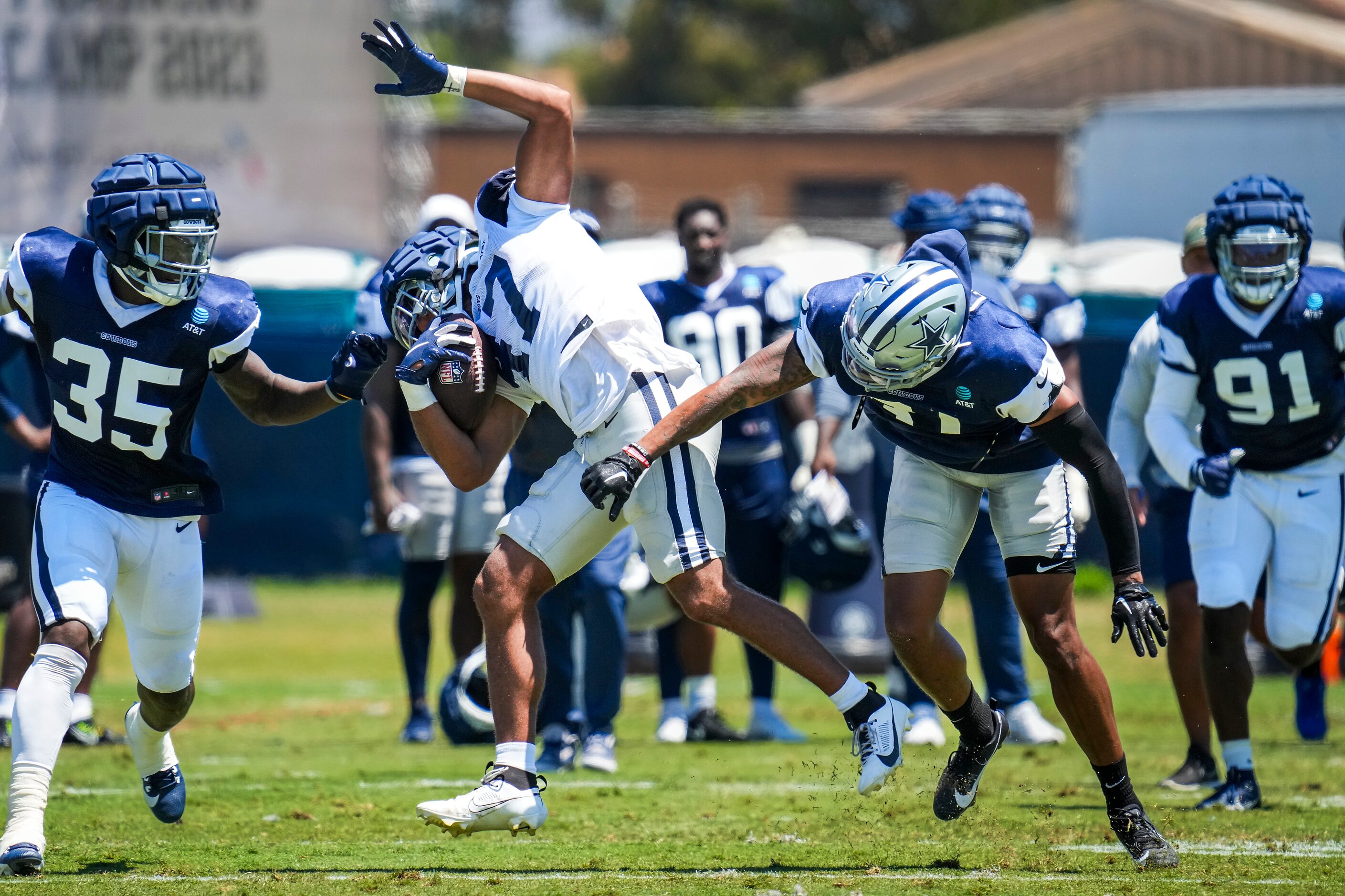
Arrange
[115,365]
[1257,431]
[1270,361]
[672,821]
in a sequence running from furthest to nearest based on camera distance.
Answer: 1. [1257,431]
2. [1270,361]
3. [672,821]
4. [115,365]

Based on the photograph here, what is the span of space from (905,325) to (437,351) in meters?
1.29

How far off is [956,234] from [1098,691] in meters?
1.35

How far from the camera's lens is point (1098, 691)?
15.9ft

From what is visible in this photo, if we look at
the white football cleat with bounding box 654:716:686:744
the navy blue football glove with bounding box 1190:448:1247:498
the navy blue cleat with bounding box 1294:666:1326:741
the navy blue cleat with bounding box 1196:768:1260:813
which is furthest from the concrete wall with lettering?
the navy blue cleat with bounding box 1196:768:1260:813

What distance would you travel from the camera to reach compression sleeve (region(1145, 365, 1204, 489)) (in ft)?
19.2

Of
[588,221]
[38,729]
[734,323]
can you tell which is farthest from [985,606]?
[38,729]

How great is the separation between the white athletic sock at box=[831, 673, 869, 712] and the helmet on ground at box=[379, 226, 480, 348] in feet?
5.11

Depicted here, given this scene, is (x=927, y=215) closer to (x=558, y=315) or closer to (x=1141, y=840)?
(x=558, y=315)

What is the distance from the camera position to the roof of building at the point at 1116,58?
28078 mm

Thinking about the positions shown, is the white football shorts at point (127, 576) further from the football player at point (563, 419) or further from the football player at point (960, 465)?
the football player at point (960, 465)

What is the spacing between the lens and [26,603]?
7195 mm

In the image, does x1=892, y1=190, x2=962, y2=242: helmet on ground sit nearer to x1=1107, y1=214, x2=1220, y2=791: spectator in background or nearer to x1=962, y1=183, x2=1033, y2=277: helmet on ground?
x1=962, y1=183, x2=1033, y2=277: helmet on ground

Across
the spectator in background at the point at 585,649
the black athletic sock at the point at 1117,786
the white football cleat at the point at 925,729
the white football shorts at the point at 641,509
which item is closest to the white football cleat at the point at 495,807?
the white football shorts at the point at 641,509

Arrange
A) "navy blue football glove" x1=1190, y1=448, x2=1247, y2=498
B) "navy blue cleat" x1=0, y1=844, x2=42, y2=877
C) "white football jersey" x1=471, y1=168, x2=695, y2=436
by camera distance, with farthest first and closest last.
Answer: "navy blue football glove" x1=1190, y1=448, x2=1247, y2=498
"white football jersey" x1=471, y1=168, x2=695, y2=436
"navy blue cleat" x1=0, y1=844, x2=42, y2=877
